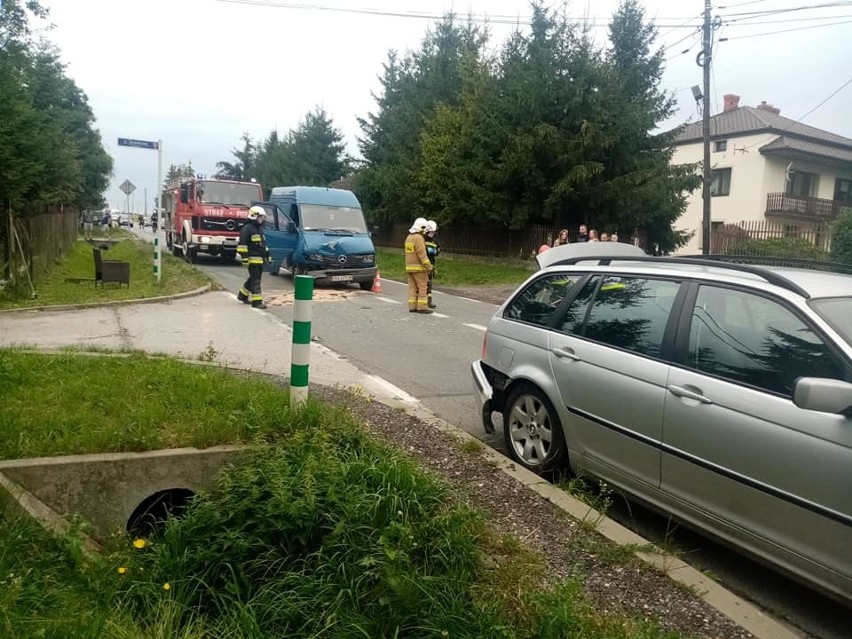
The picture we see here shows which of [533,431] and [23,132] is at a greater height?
[23,132]

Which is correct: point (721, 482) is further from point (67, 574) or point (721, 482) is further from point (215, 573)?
point (67, 574)

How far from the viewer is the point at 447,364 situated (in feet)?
28.0

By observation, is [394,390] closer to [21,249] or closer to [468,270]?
[21,249]

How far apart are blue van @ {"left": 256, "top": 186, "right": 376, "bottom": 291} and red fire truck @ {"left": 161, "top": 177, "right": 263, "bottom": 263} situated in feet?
16.8

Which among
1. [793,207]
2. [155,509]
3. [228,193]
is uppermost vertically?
[793,207]

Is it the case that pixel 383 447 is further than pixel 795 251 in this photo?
No

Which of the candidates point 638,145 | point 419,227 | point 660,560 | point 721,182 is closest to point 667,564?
point 660,560

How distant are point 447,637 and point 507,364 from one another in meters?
2.65

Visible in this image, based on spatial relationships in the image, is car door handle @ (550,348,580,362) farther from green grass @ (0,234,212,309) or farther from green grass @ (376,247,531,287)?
green grass @ (376,247,531,287)

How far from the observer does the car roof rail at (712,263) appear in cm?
345

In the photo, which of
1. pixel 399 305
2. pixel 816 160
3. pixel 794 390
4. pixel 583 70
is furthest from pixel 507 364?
pixel 816 160

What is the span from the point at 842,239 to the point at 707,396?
13.9 meters

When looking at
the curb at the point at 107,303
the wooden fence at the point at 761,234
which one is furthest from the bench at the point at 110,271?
the wooden fence at the point at 761,234

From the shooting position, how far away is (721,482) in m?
3.36
